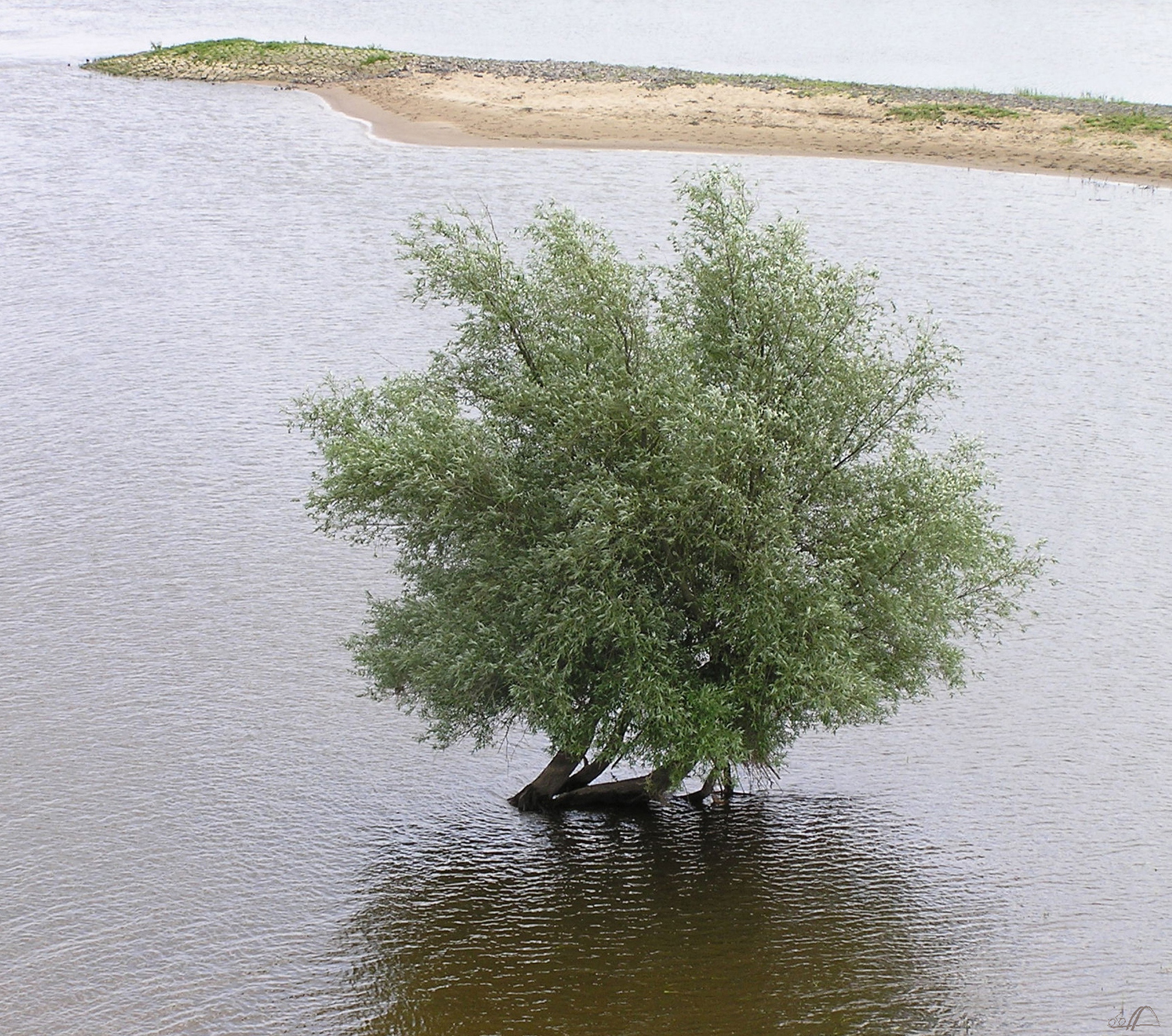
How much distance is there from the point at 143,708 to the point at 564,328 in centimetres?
1359

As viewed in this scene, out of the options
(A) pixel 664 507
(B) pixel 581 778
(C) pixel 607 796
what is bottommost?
(C) pixel 607 796

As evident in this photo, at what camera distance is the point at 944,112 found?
223 ft

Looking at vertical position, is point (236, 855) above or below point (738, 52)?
below

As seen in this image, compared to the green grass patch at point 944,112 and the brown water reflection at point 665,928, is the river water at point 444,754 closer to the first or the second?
the brown water reflection at point 665,928

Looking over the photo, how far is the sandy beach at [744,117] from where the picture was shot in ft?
212

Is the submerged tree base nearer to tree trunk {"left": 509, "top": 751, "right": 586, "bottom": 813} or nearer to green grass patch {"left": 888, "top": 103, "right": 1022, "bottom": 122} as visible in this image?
tree trunk {"left": 509, "top": 751, "right": 586, "bottom": 813}

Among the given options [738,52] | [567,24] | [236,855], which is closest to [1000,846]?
[236,855]

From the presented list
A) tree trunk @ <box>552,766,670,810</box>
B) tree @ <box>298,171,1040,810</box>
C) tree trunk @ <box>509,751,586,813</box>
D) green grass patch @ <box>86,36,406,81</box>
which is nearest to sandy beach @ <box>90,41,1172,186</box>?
green grass patch @ <box>86,36,406,81</box>

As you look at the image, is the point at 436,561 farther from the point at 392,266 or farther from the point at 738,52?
the point at 738,52

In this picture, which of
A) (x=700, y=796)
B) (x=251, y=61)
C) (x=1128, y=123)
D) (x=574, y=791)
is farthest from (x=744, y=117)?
(x=574, y=791)

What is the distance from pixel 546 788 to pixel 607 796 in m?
1.25

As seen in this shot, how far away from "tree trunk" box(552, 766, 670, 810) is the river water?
40cm

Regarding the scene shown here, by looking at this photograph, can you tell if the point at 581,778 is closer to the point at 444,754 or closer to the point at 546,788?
the point at 546,788

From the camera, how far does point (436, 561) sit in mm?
26422
